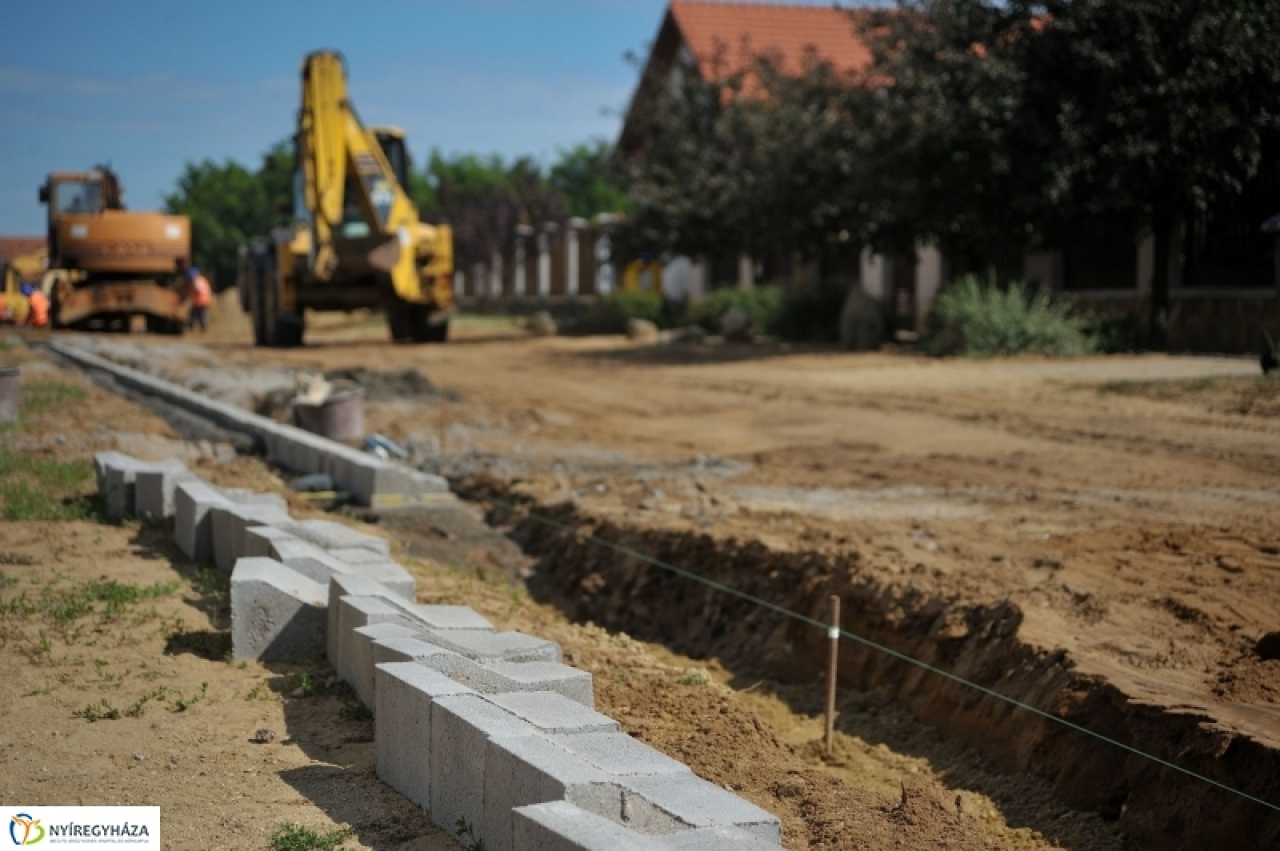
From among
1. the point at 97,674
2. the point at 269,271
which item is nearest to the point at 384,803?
the point at 97,674

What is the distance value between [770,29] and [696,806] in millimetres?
39957

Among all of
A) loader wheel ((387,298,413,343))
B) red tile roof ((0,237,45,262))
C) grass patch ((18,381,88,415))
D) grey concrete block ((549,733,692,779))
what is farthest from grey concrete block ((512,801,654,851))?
red tile roof ((0,237,45,262))

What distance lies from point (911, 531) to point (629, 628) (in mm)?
1736

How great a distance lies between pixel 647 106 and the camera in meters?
34.5

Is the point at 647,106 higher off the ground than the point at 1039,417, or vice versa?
the point at 647,106

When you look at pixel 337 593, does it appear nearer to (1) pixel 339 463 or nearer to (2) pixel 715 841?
(2) pixel 715 841

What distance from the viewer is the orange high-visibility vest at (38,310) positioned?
143 ft

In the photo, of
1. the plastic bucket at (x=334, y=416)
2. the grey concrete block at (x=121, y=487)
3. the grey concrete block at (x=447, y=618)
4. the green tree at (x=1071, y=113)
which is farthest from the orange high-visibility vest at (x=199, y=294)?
the grey concrete block at (x=447, y=618)

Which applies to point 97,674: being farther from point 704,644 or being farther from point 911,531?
point 911,531

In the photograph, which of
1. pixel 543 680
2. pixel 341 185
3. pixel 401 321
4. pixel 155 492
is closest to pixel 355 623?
pixel 543 680

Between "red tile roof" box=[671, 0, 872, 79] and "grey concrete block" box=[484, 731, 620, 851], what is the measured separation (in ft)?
118

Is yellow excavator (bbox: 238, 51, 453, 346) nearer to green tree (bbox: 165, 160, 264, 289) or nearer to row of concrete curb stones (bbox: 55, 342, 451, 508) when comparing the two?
row of concrete curb stones (bbox: 55, 342, 451, 508)

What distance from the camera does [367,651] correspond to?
5.39m

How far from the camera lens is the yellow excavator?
2414cm
